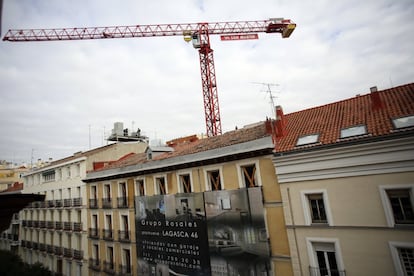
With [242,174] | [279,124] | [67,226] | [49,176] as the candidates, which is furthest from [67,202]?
[279,124]

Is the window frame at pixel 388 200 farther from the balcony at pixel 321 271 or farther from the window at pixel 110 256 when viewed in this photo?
the window at pixel 110 256

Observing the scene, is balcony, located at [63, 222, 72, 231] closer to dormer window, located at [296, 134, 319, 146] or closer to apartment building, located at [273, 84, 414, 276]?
apartment building, located at [273, 84, 414, 276]

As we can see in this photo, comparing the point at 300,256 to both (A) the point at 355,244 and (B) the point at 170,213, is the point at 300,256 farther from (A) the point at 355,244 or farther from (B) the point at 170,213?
(B) the point at 170,213

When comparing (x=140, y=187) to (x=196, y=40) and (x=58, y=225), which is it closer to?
(x=58, y=225)

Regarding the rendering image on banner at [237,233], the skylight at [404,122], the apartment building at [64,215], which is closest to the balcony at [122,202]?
the apartment building at [64,215]

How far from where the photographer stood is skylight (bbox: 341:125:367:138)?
11898mm

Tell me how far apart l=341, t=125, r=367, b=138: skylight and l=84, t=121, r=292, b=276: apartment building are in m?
3.58

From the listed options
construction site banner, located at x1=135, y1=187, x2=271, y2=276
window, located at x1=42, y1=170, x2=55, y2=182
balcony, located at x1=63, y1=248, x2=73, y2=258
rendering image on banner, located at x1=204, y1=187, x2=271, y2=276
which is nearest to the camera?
rendering image on banner, located at x1=204, y1=187, x2=271, y2=276

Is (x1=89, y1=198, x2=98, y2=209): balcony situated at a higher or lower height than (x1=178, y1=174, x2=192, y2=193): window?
lower

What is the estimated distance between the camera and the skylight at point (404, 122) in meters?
10.8

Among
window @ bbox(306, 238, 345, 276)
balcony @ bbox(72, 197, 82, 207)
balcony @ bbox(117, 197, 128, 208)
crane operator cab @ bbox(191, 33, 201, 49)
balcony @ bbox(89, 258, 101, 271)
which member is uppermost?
crane operator cab @ bbox(191, 33, 201, 49)

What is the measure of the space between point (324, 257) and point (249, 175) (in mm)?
5659

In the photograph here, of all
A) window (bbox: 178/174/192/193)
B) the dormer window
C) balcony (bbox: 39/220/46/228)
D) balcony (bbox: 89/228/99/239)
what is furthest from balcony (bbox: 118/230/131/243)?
balcony (bbox: 39/220/46/228)

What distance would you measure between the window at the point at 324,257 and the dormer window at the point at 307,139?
182 inches
